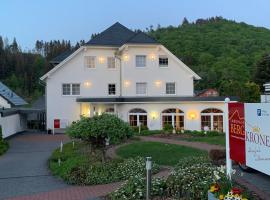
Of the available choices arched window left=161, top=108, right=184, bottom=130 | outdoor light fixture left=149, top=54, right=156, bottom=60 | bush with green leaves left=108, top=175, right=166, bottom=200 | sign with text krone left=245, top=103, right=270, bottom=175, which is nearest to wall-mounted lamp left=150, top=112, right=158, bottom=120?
arched window left=161, top=108, right=184, bottom=130

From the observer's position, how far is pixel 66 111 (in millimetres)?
41969

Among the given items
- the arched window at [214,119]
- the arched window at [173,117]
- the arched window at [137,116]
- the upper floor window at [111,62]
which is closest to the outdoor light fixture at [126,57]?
the upper floor window at [111,62]

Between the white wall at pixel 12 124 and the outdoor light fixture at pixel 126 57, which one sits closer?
the white wall at pixel 12 124

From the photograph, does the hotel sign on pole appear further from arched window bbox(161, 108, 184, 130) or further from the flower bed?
arched window bbox(161, 108, 184, 130)

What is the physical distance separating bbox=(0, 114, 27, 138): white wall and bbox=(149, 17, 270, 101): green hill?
3377cm

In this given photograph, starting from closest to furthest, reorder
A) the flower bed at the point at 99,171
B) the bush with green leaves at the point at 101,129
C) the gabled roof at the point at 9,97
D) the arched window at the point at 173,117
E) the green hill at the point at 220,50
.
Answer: the flower bed at the point at 99,171
the bush with green leaves at the point at 101,129
the arched window at the point at 173,117
the gabled roof at the point at 9,97
the green hill at the point at 220,50

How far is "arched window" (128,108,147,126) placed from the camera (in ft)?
131

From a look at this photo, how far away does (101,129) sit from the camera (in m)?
17.2

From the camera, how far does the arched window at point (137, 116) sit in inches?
1574

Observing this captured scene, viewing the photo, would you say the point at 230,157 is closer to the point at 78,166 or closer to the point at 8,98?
the point at 78,166

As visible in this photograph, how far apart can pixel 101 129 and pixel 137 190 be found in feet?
21.9

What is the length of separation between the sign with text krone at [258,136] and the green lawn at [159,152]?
31.0 ft

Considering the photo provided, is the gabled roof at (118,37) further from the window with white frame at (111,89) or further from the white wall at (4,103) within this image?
the white wall at (4,103)

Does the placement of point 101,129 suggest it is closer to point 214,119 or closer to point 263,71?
point 214,119
